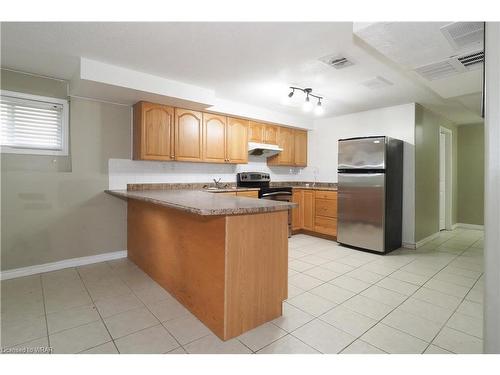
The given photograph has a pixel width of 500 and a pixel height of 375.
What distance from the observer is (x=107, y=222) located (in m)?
3.56

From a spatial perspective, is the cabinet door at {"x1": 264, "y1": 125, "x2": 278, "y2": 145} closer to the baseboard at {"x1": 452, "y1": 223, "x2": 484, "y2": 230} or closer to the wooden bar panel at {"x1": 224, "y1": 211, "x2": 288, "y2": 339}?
the wooden bar panel at {"x1": 224, "y1": 211, "x2": 288, "y2": 339}

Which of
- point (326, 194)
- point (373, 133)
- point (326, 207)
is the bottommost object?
point (326, 207)

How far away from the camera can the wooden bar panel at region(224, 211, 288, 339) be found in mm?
1780

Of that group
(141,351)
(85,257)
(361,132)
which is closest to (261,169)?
(361,132)

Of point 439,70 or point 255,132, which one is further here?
point 255,132

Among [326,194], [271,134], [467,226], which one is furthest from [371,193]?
[467,226]

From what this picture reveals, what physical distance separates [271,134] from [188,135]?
1.82m

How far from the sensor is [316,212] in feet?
15.9

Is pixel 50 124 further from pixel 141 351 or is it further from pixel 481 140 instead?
pixel 481 140

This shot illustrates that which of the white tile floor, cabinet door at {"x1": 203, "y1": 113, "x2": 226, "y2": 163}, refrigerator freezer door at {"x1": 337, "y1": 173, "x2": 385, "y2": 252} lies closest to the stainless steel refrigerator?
refrigerator freezer door at {"x1": 337, "y1": 173, "x2": 385, "y2": 252}

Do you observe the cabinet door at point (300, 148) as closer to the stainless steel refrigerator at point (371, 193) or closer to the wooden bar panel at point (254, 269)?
the stainless steel refrigerator at point (371, 193)

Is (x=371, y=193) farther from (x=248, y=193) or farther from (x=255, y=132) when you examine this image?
(x=255, y=132)

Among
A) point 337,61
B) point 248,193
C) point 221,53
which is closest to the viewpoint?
point 221,53

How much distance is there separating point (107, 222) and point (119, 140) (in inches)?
45.5
